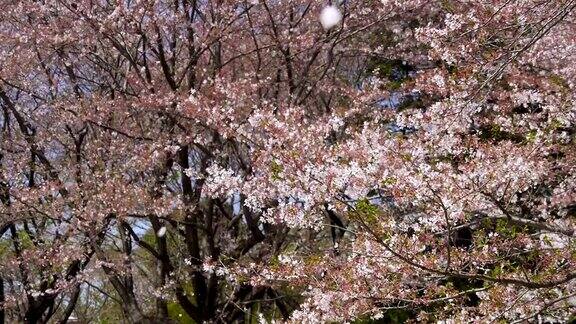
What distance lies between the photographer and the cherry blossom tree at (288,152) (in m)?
4.57

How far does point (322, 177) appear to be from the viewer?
13.6 ft

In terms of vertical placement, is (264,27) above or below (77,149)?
above

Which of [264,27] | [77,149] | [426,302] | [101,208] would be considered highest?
[264,27]

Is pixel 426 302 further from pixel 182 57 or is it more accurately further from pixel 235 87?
pixel 182 57

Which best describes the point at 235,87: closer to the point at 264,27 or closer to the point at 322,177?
the point at 264,27

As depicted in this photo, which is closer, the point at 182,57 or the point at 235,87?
the point at 235,87

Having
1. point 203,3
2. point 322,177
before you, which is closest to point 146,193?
point 203,3

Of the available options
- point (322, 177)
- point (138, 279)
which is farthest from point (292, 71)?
point (138, 279)

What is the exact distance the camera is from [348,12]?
30.5ft

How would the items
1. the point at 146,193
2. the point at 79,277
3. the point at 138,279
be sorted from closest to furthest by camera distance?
the point at 146,193
the point at 79,277
the point at 138,279

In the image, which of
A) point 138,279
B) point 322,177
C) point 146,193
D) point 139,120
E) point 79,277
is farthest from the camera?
point 138,279

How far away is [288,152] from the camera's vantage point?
13.2 ft

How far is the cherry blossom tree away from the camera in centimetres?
457

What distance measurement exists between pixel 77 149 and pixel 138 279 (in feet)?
29.3
